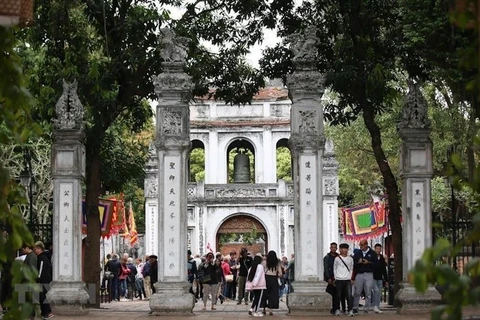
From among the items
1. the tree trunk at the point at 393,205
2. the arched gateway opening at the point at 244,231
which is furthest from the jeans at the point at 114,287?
the arched gateway opening at the point at 244,231

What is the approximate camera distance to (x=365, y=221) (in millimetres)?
35344

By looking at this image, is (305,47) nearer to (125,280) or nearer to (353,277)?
(353,277)

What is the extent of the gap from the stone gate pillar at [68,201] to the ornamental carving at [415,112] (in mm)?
6538

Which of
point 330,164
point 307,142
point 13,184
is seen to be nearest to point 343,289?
point 307,142

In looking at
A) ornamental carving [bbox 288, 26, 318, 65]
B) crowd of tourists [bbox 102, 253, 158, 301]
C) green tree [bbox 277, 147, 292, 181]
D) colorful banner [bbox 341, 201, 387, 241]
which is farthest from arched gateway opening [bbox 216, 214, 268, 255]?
ornamental carving [bbox 288, 26, 318, 65]

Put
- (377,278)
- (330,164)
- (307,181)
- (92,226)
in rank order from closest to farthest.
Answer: (307,181)
(377,278)
(92,226)
(330,164)

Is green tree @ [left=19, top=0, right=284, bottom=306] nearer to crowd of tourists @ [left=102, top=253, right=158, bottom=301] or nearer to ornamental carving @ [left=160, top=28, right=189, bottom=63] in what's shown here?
ornamental carving @ [left=160, top=28, right=189, bottom=63]

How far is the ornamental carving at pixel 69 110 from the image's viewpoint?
19.7 metres

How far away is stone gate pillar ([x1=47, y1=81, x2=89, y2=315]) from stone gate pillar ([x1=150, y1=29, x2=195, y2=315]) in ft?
5.13

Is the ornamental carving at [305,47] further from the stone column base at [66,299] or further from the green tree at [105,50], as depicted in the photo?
the stone column base at [66,299]

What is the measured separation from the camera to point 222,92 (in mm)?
24031

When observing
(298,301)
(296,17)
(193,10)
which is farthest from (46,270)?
(296,17)

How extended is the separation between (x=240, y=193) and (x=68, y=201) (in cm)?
2573

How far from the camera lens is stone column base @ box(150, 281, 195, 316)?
1919cm
